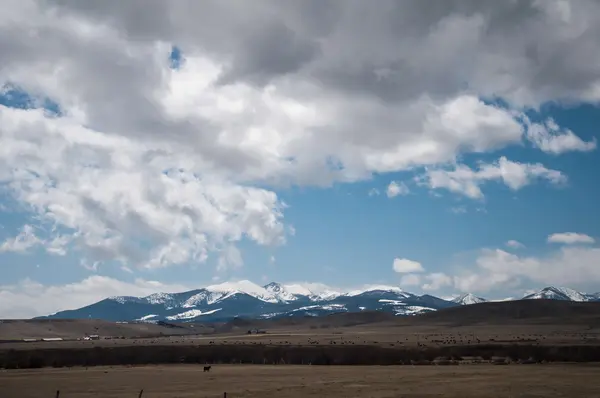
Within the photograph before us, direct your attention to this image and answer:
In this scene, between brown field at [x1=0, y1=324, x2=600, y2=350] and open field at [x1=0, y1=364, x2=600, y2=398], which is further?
brown field at [x1=0, y1=324, x2=600, y2=350]

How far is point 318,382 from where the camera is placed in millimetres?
61188

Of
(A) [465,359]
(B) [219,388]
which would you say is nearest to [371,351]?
(A) [465,359]

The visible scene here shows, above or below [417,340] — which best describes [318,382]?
below

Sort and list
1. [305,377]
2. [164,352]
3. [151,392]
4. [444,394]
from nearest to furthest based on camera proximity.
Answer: [444,394]
[151,392]
[305,377]
[164,352]

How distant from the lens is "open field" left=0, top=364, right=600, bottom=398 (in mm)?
51625

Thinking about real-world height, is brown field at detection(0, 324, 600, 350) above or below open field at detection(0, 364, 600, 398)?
above

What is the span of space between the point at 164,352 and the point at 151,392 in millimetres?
48345

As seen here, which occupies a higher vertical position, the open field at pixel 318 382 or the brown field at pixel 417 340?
the brown field at pixel 417 340

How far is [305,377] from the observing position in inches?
2638

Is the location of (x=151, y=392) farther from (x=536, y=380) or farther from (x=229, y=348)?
(x=229, y=348)

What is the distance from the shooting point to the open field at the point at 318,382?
51.6m

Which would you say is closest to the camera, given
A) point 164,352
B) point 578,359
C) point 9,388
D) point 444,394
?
point 444,394

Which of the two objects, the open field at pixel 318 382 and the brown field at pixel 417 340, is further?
the brown field at pixel 417 340

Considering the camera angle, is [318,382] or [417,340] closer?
[318,382]
